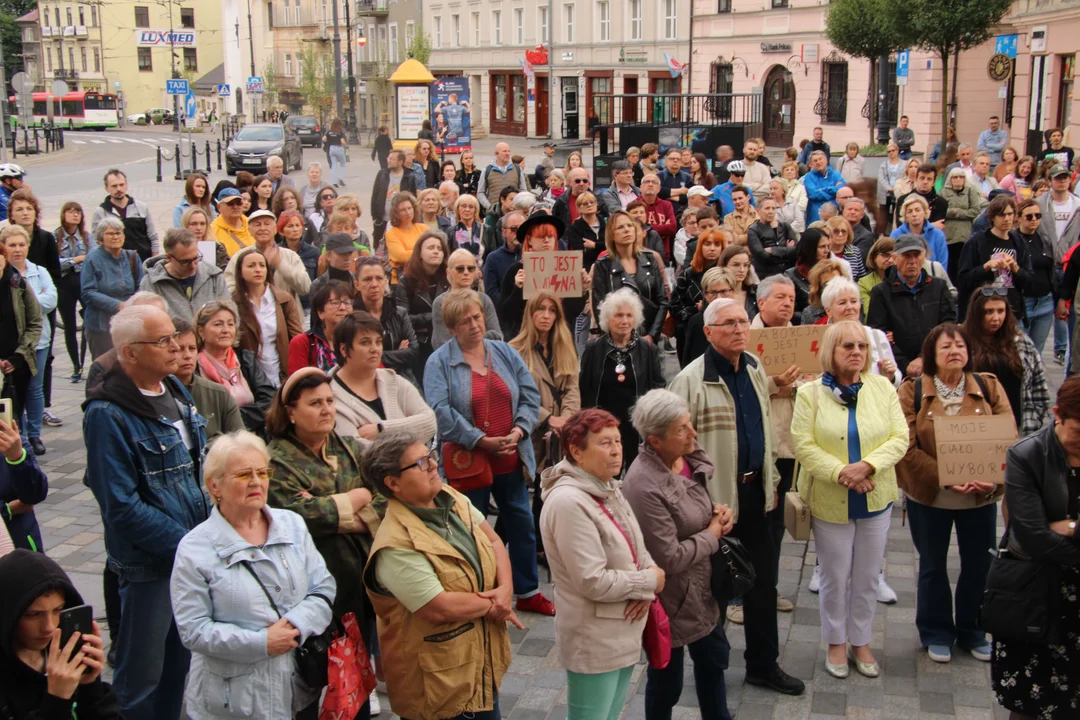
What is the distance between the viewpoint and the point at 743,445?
551cm

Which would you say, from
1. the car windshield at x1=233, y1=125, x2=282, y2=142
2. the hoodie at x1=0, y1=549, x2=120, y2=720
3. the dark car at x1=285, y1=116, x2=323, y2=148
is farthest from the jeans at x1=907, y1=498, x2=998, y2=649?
the dark car at x1=285, y1=116, x2=323, y2=148

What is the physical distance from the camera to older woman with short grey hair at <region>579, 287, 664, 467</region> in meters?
6.74

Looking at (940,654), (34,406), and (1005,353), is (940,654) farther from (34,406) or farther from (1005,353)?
(34,406)

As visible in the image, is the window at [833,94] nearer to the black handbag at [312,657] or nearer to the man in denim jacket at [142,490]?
the man in denim jacket at [142,490]

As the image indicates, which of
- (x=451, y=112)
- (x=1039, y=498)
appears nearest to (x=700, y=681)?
(x=1039, y=498)

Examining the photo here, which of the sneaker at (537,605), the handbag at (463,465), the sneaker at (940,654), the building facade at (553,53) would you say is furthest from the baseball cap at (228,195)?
the building facade at (553,53)

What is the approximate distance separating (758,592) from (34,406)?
6255mm

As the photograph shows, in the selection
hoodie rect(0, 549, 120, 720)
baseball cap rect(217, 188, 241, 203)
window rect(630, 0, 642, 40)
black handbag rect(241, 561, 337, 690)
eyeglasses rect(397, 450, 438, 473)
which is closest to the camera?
hoodie rect(0, 549, 120, 720)

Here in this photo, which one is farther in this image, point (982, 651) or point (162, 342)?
point (982, 651)

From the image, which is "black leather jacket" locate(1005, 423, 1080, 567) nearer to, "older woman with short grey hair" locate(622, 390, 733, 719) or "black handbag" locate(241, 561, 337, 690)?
"older woman with short grey hair" locate(622, 390, 733, 719)

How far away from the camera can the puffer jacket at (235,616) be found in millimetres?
3953

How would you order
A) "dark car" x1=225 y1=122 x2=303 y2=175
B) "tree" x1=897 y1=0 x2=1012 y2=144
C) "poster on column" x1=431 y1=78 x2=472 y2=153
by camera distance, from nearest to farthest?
"tree" x1=897 y1=0 x2=1012 y2=144 < "poster on column" x1=431 y1=78 x2=472 y2=153 < "dark car" x1=225 y1=122 x2=303 y2=175

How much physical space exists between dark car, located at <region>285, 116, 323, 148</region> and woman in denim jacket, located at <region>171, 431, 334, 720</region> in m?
50.6

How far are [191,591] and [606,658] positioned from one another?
164 centimetres
